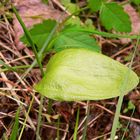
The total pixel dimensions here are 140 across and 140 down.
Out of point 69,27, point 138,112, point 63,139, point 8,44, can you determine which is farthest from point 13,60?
point 138,112

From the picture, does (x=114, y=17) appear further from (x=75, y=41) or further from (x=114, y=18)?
(x=75, y=41)

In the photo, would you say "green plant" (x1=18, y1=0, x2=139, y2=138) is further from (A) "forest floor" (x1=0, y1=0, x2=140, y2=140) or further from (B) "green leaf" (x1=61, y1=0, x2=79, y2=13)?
(B) "green leaf" (x1=61, y1=0, x2=79, y2=13)

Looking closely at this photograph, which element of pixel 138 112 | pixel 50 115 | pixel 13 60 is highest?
pixel 13 60

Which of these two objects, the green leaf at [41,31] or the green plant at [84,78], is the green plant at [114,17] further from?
the green plant at [84,78]

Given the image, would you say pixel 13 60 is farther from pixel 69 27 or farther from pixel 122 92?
pixel 122 92

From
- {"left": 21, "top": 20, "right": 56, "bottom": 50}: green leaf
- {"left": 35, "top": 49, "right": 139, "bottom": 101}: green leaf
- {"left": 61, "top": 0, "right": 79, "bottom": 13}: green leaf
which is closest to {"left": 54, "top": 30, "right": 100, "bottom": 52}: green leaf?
{"left": 21, "top": 20, "right": 56, "bottom": 50}: green leaf

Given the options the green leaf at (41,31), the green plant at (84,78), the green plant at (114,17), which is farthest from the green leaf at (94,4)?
the green plant at (84,78)
